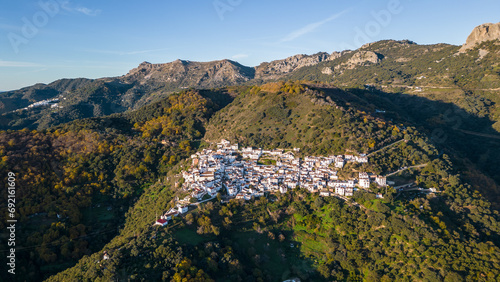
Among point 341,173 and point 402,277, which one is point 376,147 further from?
point 402,277

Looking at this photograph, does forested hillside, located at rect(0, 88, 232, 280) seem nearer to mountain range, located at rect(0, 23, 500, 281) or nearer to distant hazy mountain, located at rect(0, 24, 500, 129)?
mountain range, located at rect(0, 23, 500, 281)

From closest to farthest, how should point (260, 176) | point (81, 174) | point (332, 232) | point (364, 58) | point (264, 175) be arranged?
point (332, 232) → point (260, 176) → point (264, 175) → point (81, 174) → point (364, 58)

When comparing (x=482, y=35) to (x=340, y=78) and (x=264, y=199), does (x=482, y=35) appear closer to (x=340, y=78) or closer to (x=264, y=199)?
(x=340, y=78)

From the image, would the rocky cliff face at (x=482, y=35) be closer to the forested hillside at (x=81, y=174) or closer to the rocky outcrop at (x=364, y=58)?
the rocky outcrop at (x=364, y=58)

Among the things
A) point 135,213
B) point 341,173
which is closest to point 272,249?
point 341,173

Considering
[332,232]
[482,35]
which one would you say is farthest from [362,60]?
[332,232]

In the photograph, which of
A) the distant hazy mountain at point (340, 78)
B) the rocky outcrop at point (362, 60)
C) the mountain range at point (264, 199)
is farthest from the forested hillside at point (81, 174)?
the rocky outcrop at point (362, 60)
